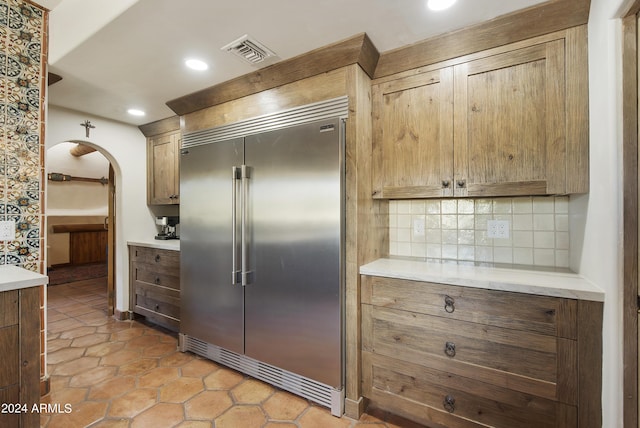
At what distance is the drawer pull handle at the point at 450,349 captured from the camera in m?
1.53

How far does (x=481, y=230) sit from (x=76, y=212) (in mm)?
8151

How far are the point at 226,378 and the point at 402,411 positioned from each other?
1.29m

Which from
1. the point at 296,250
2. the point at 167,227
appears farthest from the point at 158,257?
the point at 296,250

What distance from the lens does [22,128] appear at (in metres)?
1.78

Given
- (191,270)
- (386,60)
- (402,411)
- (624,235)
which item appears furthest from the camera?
(191,270)

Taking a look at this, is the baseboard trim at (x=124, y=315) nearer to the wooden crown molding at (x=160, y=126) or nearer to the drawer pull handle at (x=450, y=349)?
the wooden crown molding at (x=160, y=126)

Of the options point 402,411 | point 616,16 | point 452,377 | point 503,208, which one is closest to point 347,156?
point 503,208

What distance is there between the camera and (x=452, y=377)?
5.03 ft

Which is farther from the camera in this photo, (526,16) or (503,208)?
(503,208)

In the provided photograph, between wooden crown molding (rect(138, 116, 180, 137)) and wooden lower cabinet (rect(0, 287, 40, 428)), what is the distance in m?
2.34

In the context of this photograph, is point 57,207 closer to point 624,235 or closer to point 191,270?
point 191,270

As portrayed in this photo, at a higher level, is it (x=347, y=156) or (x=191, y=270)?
(x=347, y=156)

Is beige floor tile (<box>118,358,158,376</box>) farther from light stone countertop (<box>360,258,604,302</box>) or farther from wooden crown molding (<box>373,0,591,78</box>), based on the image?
wooden crown molding (<box>373,0,591,78</box>)

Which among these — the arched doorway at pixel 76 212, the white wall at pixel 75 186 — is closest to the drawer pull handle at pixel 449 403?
the arched doorway at pixel 76 212
